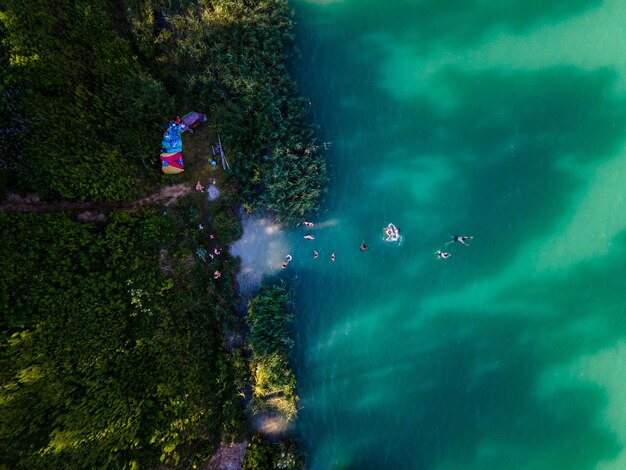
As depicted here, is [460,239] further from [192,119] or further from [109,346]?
[109,346]

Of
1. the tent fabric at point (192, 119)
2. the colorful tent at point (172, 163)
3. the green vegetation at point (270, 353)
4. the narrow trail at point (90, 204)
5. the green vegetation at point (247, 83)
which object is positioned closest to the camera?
the narrow trail at point (90, 204)

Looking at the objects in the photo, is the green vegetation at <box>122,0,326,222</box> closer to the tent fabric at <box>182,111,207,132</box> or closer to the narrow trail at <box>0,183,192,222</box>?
the tent fabric at <box>182,111,207,132</box>

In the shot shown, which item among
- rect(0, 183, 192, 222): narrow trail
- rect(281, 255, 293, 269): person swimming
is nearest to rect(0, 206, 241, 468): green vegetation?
rect(0, 183, 192, 222): narrow trail

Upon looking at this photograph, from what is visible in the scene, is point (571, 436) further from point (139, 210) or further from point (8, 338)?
point (8, 338)

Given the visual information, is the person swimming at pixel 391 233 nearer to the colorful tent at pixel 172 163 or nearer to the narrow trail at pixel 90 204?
the narrow trail at pixel 90 204

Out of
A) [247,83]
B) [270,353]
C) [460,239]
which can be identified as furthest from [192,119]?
[460,239]

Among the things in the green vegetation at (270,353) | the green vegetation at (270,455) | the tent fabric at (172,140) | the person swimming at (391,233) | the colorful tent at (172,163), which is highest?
the tent fabric at (172,140)

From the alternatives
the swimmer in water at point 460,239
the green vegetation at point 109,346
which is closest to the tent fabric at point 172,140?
the green vegetation at point 109,346
